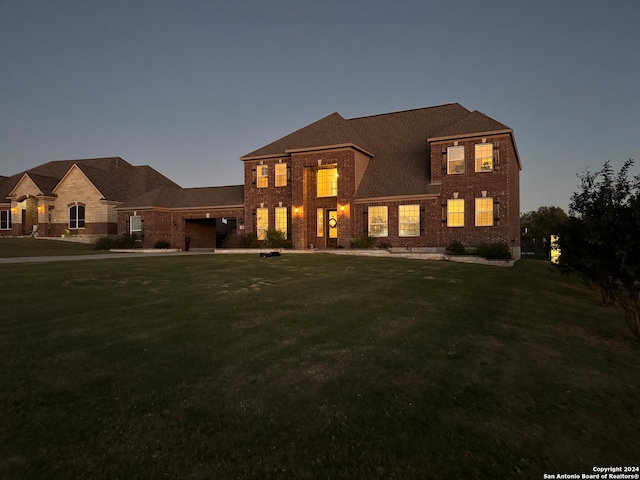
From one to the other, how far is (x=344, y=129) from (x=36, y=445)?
1122 inches

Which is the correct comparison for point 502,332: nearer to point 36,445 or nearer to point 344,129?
point 36,445

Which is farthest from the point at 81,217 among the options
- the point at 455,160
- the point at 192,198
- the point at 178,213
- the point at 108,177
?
the point at 455,160

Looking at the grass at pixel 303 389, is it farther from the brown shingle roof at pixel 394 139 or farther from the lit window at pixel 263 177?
the lit window at pixel 263 177

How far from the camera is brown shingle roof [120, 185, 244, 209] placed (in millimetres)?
33312

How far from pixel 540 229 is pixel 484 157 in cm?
3960

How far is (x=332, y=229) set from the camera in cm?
2844

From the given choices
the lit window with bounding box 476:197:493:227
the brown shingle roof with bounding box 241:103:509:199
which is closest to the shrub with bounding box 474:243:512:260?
the lit window with bounding box 476:197:493:227

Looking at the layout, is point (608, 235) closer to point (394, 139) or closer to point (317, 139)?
point (317, 139)

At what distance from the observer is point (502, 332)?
7875mm

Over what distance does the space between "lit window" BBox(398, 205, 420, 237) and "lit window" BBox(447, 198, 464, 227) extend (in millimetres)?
1964

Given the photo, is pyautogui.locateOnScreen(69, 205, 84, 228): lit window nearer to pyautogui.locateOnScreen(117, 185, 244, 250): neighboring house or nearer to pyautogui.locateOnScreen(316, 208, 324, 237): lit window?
pyautogui.locateOnScreen(117, 185, 244, 250): neighboring house

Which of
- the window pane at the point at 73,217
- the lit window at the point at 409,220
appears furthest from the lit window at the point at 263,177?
the window pane at the point at 73,217

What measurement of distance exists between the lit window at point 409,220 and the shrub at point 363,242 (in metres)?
2.05

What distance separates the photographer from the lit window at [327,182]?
2823 cm
